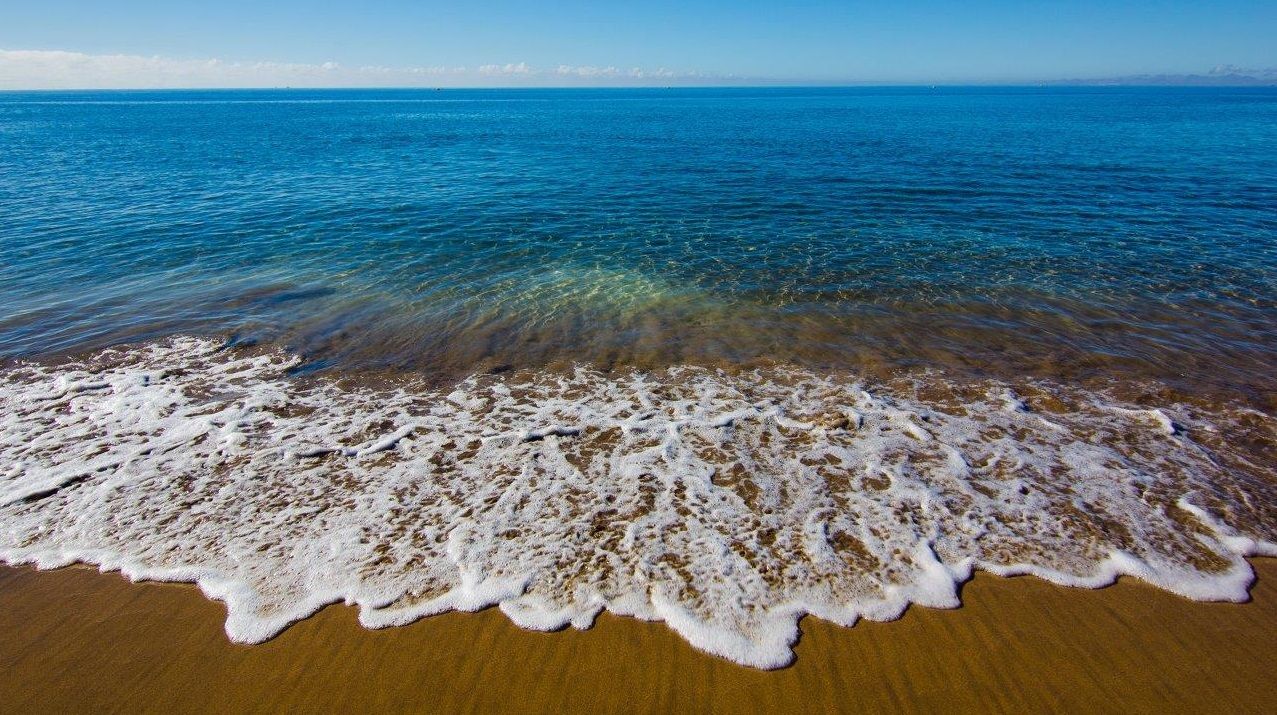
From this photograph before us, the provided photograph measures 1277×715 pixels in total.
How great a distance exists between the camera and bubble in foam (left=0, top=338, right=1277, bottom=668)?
6754 millimetres

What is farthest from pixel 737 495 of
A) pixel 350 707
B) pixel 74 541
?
pixel 74 541

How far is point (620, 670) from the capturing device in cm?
579

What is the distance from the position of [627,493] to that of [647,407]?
2729 millimetres

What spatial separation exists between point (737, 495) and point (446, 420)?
18.5 feet

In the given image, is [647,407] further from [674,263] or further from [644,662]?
[674,263]

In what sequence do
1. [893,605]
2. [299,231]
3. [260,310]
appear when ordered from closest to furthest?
[893,605], [260,310], [299,231]

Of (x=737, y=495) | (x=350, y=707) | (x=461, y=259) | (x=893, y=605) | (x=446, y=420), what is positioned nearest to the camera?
(x=350, y=707)

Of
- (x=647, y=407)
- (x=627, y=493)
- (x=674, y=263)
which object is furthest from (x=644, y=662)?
(x=674, y=263)

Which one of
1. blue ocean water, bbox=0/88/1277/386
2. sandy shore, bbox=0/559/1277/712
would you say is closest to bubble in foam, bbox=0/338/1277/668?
sandy shore, bbox=0/559/1277/712

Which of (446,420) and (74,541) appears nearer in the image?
(74,541)

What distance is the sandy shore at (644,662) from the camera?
5492 millimetres

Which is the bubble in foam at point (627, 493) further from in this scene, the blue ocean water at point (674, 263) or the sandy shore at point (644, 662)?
the blue ocean water at point (674, 263)

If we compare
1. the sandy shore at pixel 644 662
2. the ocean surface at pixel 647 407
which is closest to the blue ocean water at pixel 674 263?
the ocean surface at pixel 647 407

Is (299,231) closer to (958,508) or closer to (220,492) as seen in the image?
(220,492)
